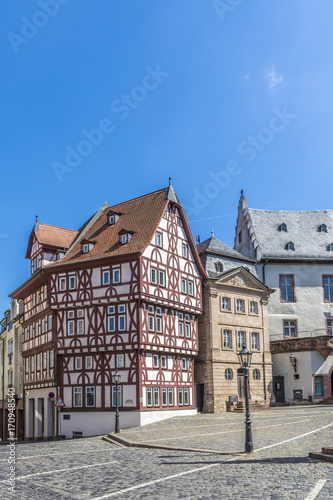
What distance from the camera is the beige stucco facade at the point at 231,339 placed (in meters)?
42.2

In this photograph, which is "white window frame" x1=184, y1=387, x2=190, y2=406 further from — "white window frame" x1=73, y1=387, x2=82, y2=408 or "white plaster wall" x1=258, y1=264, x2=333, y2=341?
"white plaster wall" x1=258, y1=264, x2=333, y2=341

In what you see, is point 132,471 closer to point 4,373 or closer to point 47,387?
point 47,387

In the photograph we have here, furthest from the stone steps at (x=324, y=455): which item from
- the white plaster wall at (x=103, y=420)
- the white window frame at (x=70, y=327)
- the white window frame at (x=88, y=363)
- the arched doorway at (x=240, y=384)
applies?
the arched doorway at (x=240, y=384)

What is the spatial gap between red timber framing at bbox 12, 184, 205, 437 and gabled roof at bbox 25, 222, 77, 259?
3062 millimetres

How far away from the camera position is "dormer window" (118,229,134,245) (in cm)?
3862

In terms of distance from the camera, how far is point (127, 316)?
3650 centimetres

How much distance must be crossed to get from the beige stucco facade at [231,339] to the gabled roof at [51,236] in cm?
1118

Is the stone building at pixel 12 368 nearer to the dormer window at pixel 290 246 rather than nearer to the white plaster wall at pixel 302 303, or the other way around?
the white plaster wall at pixel 302 303

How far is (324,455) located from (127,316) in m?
22.0

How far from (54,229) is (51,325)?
29.0 feet

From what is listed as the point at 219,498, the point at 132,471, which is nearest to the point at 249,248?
the point at 132,471

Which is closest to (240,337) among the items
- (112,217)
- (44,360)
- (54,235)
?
(112,217)

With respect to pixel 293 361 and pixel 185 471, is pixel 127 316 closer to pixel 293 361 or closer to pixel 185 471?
pixel 293 361

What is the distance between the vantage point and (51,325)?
41500 mm
